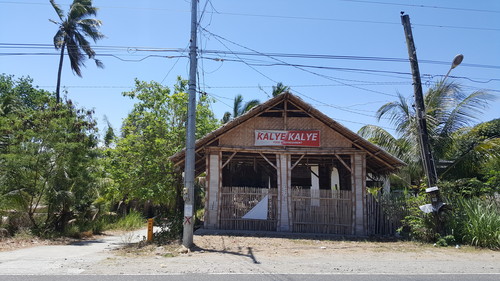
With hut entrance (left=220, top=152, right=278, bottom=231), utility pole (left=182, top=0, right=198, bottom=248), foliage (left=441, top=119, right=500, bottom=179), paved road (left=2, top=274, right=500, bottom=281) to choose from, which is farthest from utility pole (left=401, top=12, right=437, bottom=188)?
utility pole (left=182, top=0, right=198, bottom=248)

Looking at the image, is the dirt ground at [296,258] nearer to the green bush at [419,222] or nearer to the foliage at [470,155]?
the green bush at [419,222]

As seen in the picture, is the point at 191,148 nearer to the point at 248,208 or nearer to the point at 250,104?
the point at 248,208

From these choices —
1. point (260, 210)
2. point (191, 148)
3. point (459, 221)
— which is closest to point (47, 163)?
point (191, 148)

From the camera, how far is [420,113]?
12.0 meters

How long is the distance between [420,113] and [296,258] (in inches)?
268

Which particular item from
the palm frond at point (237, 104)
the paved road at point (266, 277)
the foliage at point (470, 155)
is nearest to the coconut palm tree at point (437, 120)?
the foliage at point (470, 155)

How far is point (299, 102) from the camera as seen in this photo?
1362 cm

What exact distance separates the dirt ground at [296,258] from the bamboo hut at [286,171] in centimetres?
130

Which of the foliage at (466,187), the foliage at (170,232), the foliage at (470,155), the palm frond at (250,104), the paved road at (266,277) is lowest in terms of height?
the paved road at (266,277)

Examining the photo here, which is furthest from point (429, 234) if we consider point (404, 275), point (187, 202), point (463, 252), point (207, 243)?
point (187, 202)

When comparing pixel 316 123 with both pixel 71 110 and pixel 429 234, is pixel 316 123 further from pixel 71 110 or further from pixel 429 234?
pixel 71 110

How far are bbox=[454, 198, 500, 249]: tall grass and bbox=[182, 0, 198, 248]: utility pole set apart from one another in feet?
28.6

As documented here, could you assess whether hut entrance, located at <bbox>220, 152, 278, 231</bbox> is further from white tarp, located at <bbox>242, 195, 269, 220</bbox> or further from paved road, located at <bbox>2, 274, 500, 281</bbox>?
paved road, located at <bbox>2, 274, 500, 281</bbox>

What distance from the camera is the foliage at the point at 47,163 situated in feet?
43.8
